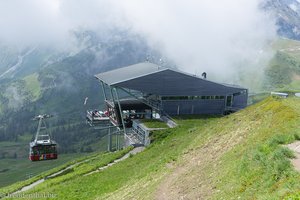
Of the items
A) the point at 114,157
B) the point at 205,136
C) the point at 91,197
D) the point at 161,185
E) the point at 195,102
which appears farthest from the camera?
the point at 195,102

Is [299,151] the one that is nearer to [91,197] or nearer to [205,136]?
[205,136]

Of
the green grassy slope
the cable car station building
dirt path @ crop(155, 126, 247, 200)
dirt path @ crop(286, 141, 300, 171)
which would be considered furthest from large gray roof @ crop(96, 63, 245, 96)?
dirt path @ crop(286, 141, 300, 171)

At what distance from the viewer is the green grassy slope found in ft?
61.8

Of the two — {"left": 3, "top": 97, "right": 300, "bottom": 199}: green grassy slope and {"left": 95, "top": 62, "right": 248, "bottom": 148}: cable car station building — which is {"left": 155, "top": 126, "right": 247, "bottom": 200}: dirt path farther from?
{"left": 95, "top": 62, "right": 248, "bottom": 148}: cable car station building

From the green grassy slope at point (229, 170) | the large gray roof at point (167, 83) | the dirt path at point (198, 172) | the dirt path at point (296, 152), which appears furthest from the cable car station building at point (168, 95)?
the dirt path at point (296, 152)

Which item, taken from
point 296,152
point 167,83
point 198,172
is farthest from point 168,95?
point 296,152

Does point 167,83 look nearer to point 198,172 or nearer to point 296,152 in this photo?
point 198,172

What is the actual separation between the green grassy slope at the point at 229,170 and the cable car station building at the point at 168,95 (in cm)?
4546

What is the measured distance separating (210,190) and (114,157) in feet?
134

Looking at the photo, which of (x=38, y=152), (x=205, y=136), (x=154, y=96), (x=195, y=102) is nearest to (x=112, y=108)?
(x=154, y=96)

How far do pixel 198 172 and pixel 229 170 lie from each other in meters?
3.60

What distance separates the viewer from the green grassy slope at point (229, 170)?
1884 cm

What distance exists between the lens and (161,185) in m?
27.0

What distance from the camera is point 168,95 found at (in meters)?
90.1
